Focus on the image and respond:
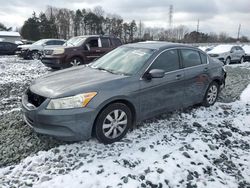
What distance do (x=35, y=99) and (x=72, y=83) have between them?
0.64m

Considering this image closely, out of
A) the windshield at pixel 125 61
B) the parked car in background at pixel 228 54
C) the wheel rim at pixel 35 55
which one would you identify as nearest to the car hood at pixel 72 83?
the windshield at pixel 125 61

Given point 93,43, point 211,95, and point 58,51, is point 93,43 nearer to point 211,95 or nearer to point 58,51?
point 58,51

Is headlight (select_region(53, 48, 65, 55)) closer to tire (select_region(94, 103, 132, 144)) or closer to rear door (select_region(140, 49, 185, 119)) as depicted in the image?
rear door (select_region(140, 49, 185, 119))

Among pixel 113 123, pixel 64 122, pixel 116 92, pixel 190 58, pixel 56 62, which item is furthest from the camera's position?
pixel 56 62

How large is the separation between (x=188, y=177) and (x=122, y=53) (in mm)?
2712

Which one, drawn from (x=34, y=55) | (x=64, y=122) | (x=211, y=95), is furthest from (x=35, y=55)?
(x=64, y=122)

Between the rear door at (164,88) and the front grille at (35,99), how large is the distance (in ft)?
A: 5.28

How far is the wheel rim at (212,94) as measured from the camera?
18.2 ft

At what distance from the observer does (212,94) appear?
5625 mm

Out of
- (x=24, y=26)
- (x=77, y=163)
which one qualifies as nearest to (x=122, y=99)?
(x=77, y=163)

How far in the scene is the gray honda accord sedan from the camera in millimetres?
3320

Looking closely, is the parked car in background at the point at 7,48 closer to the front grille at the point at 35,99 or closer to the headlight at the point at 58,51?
the headlight at the point at 58,51

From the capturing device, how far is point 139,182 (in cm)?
286

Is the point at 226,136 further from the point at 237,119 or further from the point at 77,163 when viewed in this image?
the point at 77,163
